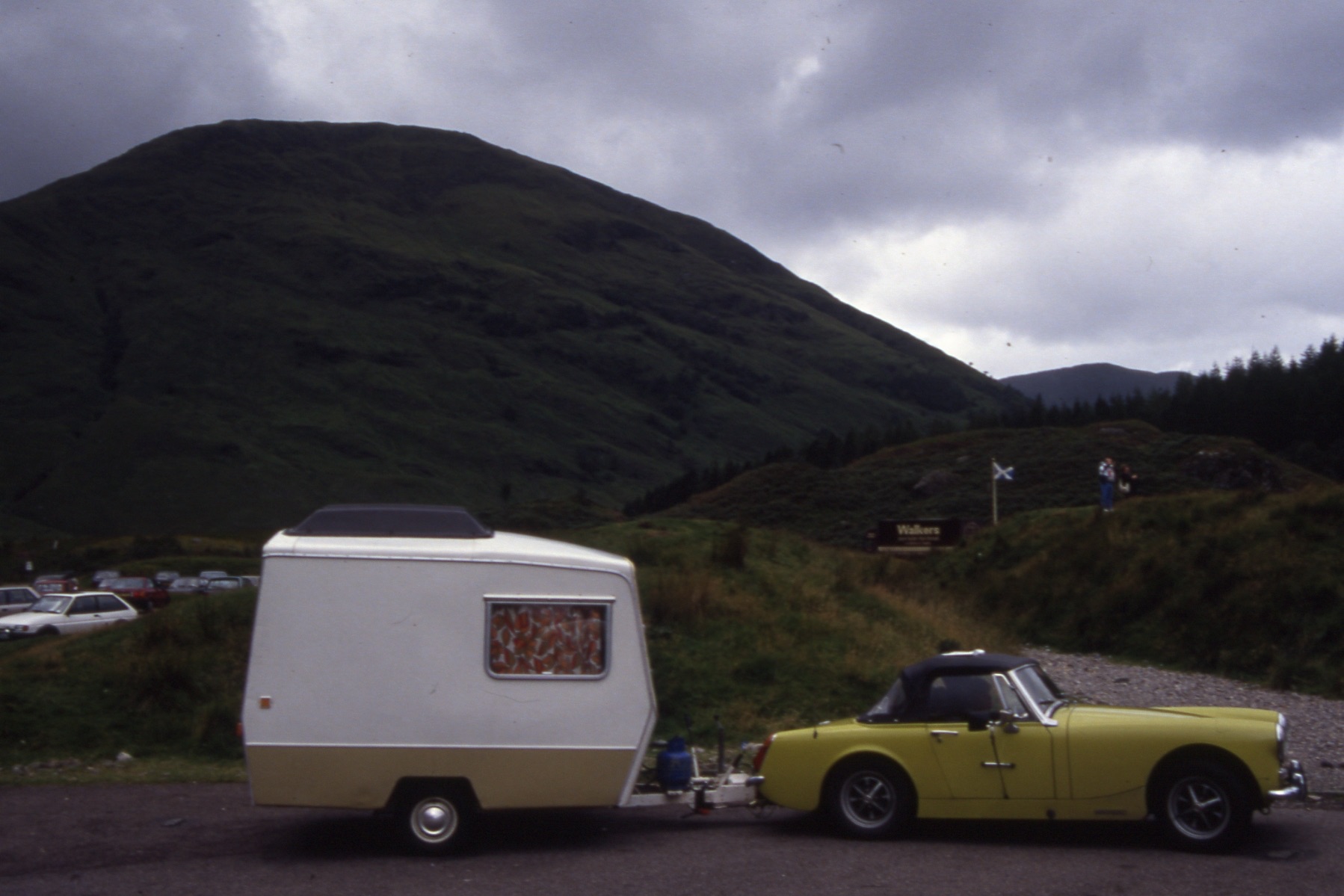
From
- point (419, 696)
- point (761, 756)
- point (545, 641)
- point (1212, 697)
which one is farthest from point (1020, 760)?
point (1212, 697)

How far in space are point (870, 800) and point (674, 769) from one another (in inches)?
63.9

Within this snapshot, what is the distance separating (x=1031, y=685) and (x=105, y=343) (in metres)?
161

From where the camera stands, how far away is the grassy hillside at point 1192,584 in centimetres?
2011

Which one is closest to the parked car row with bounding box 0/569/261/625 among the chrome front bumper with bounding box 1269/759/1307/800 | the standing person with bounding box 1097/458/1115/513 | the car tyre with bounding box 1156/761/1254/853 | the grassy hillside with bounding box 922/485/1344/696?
the grassy hillside with bounding box 922/485/1344/696

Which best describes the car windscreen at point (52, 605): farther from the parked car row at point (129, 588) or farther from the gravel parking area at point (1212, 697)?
the gravel parking area at point (1212, 697)

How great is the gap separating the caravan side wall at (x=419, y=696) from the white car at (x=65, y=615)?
21500 mm

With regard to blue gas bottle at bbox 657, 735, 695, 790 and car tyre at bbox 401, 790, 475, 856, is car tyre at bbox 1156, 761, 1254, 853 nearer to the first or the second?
blue gas bottle at bbox 657, 735, 695, 790

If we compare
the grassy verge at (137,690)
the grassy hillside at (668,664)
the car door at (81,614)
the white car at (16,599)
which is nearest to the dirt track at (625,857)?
the grassy verge at (137,690)

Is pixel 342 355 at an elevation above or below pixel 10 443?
above

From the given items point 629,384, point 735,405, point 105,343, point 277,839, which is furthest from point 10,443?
point 277,839

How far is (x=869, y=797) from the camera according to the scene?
9.47m

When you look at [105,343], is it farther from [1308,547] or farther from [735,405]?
[1308,547]

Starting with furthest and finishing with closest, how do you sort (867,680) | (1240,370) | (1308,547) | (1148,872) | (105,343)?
(105,343)
(1240,370)
(1308,547)
(867,680)
(1148,872)

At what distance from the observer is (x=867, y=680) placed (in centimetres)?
1609
